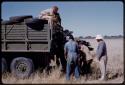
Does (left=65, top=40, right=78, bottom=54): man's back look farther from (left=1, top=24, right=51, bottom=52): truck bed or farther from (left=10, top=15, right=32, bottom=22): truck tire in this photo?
(left=10, top=15, right=32, bottom=22): truck tire

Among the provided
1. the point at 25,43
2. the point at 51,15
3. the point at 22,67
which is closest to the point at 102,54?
the point at 51,15

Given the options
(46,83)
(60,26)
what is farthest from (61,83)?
(60,26)

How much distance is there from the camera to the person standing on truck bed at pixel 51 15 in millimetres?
14195

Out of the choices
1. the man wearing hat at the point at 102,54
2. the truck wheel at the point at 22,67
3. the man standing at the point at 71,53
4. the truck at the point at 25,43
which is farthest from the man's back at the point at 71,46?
the truck wheel at the point at 22,67

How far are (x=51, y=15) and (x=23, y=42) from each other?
1403mm

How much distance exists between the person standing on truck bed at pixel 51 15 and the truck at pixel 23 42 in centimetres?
20

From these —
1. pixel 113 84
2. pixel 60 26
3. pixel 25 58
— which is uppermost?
pixel 60 26

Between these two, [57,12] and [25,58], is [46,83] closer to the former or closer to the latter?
[25,58]

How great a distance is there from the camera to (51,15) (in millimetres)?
14297

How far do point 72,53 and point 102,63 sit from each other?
3.82 ft

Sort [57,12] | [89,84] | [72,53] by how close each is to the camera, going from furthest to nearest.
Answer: [57,12] → [72,53] → [89,84]

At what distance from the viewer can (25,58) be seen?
13898 millimetres

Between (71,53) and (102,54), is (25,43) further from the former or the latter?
(102,54)

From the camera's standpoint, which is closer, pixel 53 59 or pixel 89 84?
pixel 89 84
